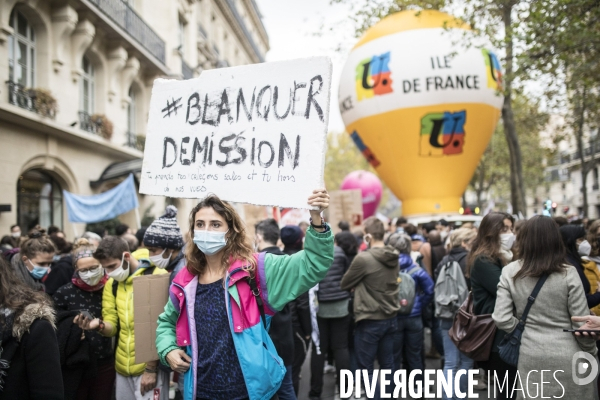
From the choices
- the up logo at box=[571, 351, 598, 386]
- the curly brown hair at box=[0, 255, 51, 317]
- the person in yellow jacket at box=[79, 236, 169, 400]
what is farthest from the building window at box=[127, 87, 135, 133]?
the up logo at box=[571, 351, 598, 386]

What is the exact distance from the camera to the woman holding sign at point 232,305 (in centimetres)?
254

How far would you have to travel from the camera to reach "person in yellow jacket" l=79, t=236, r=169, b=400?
12.3ft

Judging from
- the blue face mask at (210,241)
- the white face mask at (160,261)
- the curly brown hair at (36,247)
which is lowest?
the white face mask at (160,261)

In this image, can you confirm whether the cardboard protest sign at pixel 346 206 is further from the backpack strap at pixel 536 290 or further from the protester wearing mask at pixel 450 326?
the backpack strap at pixel 536 290

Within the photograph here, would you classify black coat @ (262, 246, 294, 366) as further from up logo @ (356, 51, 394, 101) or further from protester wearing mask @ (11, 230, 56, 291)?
up logo @ (356, 51, 394, 101)

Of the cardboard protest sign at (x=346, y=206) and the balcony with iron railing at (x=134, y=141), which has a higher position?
the balcony with iron railing at (x=134, y=141)

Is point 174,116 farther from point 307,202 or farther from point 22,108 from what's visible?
point 22,108

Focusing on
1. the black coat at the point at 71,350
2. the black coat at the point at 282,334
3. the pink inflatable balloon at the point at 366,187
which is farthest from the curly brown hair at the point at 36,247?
the pink inflatable balloon at the point at 366,187

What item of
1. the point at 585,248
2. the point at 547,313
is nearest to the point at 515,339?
the point at 547,313

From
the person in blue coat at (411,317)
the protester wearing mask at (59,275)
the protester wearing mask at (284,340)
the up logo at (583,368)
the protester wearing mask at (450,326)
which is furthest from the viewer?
the person in blue coat at (411,317)

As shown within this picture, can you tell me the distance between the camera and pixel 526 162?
33.2 metres

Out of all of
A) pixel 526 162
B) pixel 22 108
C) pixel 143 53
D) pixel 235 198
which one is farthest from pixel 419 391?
pixel 526 162

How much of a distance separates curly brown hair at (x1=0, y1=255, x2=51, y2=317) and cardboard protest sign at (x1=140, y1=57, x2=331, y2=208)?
3.61 feet

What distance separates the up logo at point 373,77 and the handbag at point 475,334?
40.5 feet
